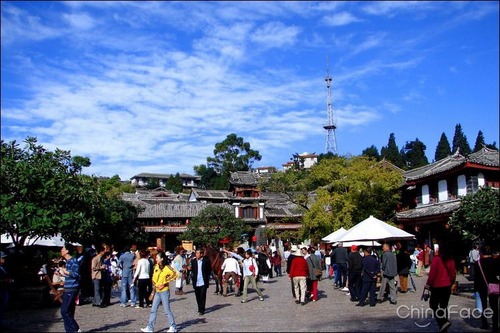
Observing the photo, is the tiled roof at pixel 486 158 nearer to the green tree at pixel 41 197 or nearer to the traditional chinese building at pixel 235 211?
the green tree at pixel 41 197

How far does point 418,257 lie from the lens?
25.6 metres

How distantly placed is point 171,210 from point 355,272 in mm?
47407

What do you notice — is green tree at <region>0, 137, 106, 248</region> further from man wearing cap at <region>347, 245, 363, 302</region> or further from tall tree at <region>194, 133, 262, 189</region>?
tall tree at <region>194, 133, 262, 189</region>

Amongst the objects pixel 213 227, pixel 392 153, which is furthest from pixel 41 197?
pixel 392 153

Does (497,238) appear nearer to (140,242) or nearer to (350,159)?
(350,159)

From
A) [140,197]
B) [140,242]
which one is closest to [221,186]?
[140,197]

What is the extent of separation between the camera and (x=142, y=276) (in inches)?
577

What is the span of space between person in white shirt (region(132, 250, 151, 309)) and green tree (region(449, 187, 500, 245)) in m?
10.2

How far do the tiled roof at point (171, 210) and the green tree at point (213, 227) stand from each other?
10.3 m

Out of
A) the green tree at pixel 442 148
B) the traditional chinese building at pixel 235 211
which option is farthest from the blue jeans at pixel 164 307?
the green tree at pixel 442 148

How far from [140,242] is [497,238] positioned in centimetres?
3282

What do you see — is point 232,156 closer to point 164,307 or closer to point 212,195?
point 212,195

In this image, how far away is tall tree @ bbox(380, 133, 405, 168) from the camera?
241ft

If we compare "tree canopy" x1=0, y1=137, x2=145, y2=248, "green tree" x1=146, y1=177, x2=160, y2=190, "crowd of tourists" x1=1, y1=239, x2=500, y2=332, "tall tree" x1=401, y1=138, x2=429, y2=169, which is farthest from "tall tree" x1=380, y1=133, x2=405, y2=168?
"tree canopy" x1=0, y1=137, x2=145, y2=248
